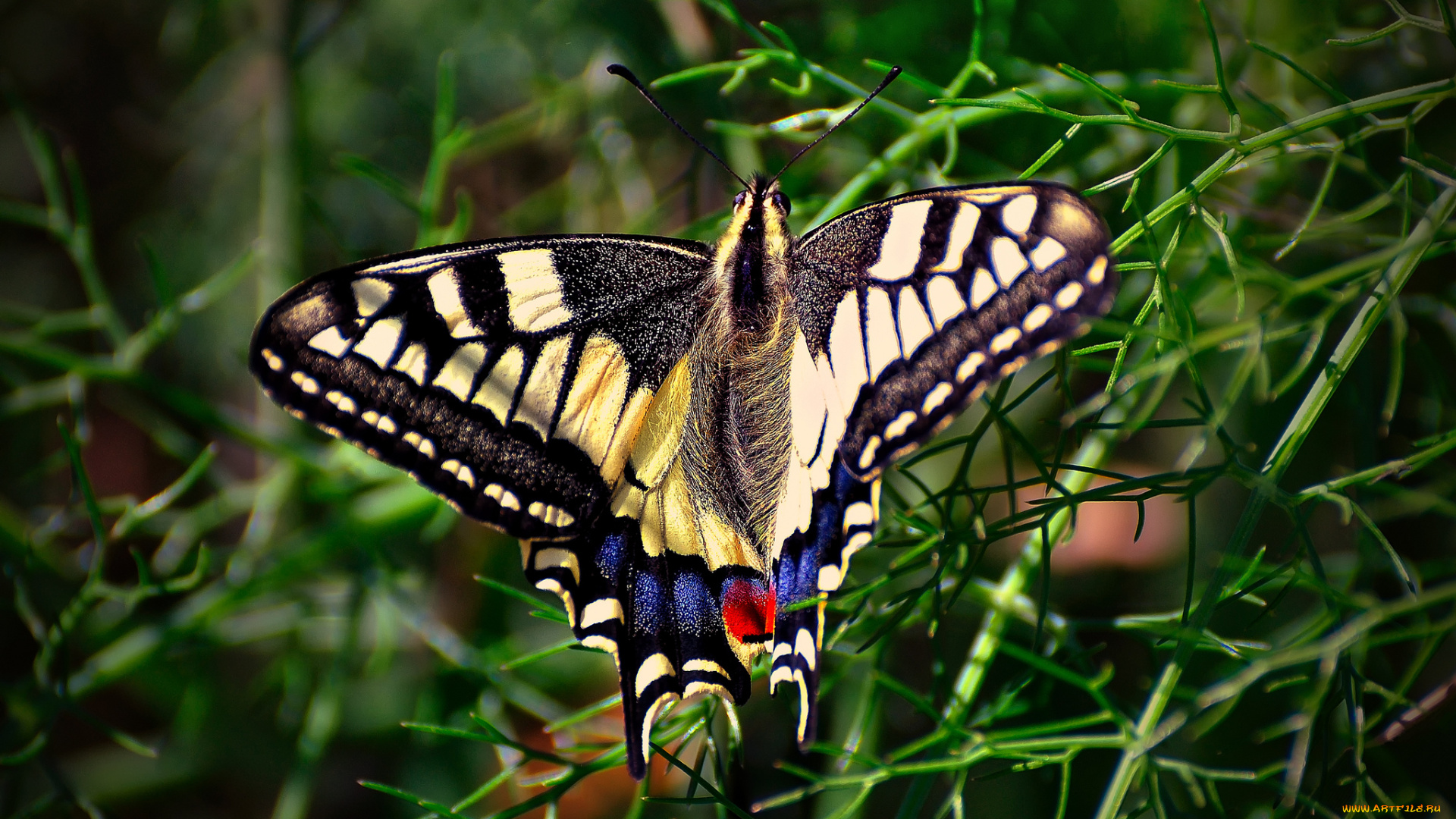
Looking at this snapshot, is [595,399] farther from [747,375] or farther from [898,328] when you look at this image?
[898,328]

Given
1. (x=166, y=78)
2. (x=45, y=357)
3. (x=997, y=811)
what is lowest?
(x=997, y=811)

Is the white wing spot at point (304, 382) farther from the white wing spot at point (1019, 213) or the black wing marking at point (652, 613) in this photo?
the white wing spot at point (1019, 213)

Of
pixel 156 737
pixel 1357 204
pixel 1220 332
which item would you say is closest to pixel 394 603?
pixel 156 737

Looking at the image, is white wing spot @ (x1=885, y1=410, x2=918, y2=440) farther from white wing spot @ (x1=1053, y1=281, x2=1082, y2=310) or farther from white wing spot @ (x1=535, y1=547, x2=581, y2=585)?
white wing spot @ (x1=535, y1=547, x2=581, y2=585)

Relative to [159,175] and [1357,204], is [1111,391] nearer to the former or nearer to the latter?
[1357,204]

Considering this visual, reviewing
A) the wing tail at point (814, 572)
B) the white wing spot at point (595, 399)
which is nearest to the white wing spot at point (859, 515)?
the wing tail at point (814, 572)

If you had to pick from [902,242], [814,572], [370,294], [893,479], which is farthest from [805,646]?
[893,479]
